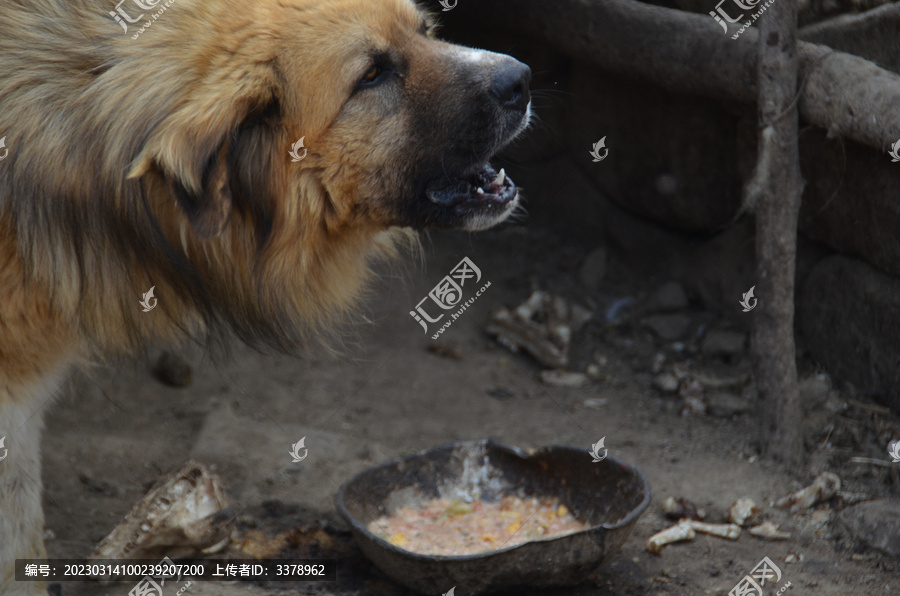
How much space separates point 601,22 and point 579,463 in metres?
2.32

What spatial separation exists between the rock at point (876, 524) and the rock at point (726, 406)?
91 centimetres

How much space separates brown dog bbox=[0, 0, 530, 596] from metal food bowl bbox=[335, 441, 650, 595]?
2.85 feet

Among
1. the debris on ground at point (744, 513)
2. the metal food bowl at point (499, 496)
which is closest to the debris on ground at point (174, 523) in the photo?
the metal food bowl at point (499, 496)

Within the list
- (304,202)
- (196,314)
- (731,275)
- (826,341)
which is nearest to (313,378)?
(196,314)

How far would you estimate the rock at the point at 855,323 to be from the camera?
147 inches

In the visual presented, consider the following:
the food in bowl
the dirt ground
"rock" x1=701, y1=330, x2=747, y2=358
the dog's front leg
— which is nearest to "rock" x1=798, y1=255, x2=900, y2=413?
the dirt ground

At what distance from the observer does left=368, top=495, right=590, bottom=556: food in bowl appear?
3.28 meters

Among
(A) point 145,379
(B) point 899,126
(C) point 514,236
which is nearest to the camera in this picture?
(B) point 899,126

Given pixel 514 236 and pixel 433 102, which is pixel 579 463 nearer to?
pixel 433 102

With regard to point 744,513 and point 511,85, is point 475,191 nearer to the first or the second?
point 511,85

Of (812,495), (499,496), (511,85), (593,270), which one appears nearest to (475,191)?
(511,85)

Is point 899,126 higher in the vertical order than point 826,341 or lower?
higher

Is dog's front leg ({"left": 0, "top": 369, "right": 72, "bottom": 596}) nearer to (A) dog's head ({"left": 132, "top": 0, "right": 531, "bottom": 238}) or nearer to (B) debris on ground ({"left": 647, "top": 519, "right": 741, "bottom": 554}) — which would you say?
(A) dog's head ({"left": 132, "top": 0, "right": 531, "bottom": 238})

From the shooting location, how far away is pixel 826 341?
13.5 feet
